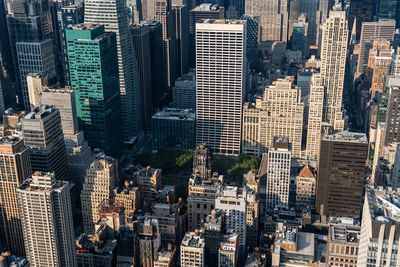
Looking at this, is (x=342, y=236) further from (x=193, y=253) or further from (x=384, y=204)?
(x=193, y=253)

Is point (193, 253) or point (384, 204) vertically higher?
point (384, 204)

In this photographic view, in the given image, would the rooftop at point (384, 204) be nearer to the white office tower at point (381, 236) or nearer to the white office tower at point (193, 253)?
the white office tower at point (381, 236)

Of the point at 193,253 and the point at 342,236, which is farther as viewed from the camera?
the point at 193,253

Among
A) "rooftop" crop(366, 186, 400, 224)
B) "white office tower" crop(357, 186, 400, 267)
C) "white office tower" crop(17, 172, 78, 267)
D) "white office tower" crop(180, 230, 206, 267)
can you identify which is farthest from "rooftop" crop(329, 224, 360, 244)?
"white office tower" crop(17, 172, 78, 267)

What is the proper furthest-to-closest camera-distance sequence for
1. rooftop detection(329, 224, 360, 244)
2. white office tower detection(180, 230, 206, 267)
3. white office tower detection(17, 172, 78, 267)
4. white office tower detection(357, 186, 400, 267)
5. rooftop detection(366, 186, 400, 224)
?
white office tower detection(180, 230, 206, 267) → white office tower detection(17, 172, 78, 267) → rooftop detection(329, 224, 360, 244) → rooftop detection(366, 186, 400, 224) → white office tower detection(357, 186, 400, 267)

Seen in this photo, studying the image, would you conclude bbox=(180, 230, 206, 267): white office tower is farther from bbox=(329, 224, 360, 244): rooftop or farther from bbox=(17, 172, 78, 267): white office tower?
bbox=(329, 224, 360, 244): rooftop

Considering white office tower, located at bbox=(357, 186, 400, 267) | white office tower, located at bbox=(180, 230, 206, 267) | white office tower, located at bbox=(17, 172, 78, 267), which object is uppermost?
white office tower, located at bbox=(357, 186, 400, 267)

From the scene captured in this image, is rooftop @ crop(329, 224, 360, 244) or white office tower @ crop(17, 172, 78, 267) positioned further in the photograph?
white office tower @ crop(17, 172, 78, 267)

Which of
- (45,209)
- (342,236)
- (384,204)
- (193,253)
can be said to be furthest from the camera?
(193,253)

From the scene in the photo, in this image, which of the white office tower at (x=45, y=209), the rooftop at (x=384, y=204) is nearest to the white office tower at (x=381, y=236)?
the rooftop at (x=384, y=204)

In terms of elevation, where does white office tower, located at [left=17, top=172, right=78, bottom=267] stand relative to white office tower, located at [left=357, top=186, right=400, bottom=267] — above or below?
below

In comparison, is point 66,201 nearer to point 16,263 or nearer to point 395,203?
point 16,263

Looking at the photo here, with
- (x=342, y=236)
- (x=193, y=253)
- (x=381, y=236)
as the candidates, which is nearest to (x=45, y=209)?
(x=193, y=253)
